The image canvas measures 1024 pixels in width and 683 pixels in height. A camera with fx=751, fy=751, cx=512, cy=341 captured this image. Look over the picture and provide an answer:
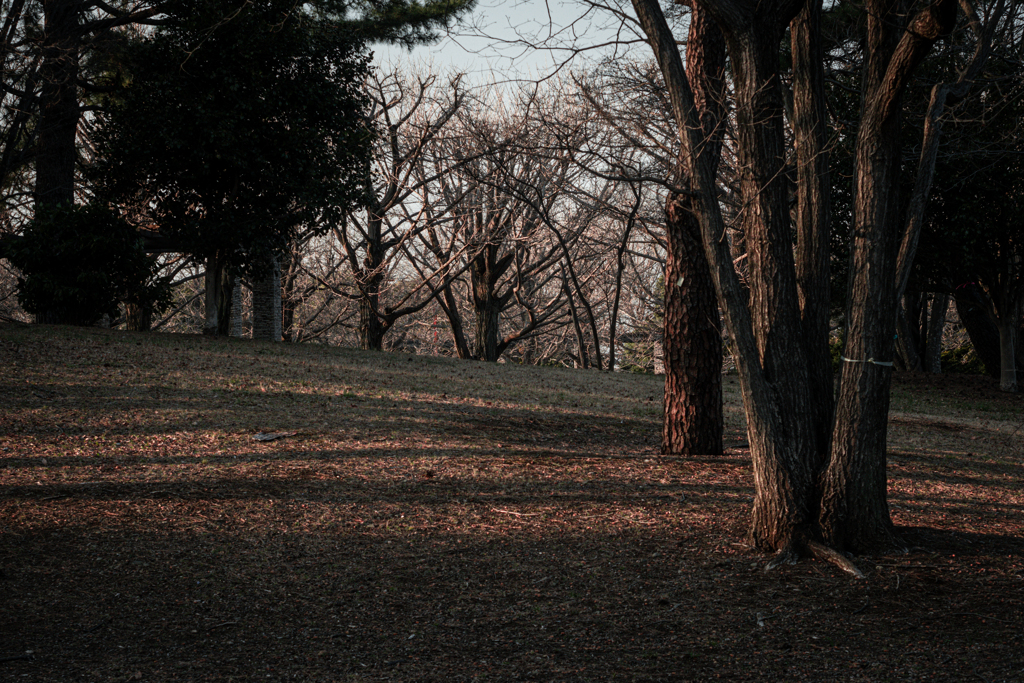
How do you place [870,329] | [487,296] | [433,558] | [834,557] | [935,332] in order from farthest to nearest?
1. [487,296]
2. [935,332]
3. [433,558]
4. [870,329]
5. [834,557]

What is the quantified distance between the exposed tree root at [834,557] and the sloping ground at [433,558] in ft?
0.20

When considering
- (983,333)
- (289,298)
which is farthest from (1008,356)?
(289,298)

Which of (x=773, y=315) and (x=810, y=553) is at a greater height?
(x=773, y=315)

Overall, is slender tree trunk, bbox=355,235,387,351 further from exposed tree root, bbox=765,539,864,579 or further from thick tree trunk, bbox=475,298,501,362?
exposed tree root, bbox=765,539,864,579

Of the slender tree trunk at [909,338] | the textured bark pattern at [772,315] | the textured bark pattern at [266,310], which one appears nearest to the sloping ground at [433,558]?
the textured bark pattern at [772,315]

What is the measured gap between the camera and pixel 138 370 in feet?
28.9

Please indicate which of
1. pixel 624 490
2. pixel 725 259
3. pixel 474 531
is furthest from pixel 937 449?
pixel 474 531

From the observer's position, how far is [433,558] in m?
4.43

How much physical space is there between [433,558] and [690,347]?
312cm

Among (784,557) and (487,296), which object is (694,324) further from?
(487,296)

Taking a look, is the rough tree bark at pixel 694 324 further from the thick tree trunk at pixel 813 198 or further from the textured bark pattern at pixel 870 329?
the textured bark pattern at pixel 870 329

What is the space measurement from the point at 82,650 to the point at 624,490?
3563mm

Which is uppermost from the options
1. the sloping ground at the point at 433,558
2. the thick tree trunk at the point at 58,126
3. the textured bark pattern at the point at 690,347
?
the thick tree trunk at the point at 58,126

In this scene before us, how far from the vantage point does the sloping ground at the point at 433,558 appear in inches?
133
